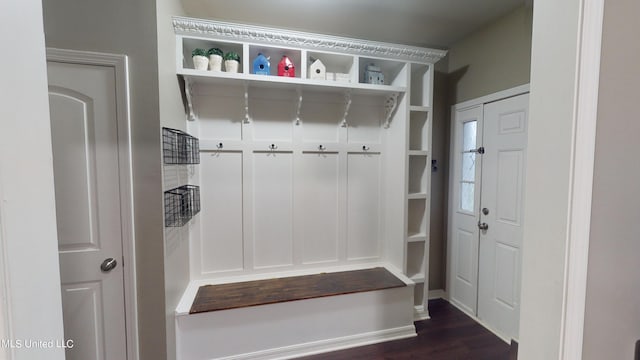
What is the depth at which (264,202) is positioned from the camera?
92.9 inches

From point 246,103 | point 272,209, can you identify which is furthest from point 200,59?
point 272,209

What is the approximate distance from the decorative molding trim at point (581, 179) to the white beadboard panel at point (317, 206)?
197cm

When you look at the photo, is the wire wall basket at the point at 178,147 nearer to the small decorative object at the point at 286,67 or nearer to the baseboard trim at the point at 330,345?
the small decorative object at the point at 286,67

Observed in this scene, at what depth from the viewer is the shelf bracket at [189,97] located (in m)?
1.99

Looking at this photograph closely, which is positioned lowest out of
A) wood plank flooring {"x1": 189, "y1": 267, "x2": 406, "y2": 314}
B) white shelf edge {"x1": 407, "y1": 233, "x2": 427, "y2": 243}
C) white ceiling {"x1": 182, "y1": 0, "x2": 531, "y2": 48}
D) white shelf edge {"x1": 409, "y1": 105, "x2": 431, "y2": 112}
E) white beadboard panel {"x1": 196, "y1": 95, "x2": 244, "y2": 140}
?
wood plank flooring {"x1": 189, "y1": 267, "x2": 406, "y2": 314}

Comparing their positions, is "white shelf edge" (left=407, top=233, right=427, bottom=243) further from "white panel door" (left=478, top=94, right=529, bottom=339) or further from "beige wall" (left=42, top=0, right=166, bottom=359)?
"beige wall" (left=42, top=0, right=166, bottom=359)

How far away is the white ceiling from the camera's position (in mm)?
2031

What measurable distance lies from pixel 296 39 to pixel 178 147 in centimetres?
121

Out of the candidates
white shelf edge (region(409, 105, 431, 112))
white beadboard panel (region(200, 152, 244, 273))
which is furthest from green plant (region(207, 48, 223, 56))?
white shelf edge (region(409, 105, 431, 112))

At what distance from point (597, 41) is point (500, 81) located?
2028mm

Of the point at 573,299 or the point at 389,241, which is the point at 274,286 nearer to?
the point at 389,241

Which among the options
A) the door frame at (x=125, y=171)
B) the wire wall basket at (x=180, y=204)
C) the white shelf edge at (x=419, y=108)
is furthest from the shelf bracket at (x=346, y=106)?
the door frame at (x=125, y=171)

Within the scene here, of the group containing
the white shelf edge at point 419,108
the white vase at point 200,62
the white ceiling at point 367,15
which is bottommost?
the white shelf edge at point 419,108

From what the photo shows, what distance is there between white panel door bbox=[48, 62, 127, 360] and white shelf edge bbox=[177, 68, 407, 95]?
594 mm
